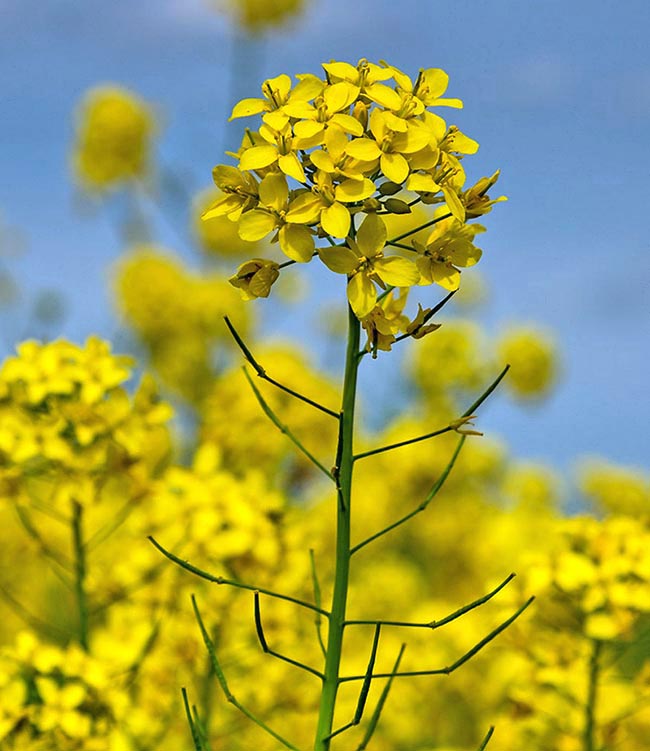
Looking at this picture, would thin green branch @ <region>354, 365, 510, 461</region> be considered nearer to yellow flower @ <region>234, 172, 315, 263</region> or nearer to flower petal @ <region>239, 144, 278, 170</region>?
yellow flower @ <region>234, 172, 315, 263</region>

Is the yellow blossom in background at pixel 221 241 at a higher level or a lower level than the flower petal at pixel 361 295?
higher

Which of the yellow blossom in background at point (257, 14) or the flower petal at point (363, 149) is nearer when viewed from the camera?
the flower petal at point (363, 149)

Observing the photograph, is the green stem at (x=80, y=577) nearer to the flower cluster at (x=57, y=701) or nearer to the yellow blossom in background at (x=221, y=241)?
the flower cluster at (x=57, y=701)

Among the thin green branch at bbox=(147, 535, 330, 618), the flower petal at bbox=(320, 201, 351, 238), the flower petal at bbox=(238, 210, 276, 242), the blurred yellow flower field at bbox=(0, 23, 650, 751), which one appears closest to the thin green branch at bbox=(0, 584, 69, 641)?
the blurred yellow flower field at bbox=(0, 23, 650, 751)

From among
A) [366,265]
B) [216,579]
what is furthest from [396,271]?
[216,579]

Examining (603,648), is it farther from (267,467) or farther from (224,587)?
(267,467)

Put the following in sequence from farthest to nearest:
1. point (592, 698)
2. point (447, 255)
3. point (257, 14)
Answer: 1. point (257, 14)
2. point (592, 698)
3. point (447, 255)

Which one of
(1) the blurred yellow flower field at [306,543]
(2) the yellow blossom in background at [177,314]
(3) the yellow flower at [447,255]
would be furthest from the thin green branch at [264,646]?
(2) the yellow blossom in background at [177,314]

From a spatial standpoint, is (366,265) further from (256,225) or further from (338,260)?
(256,225)
